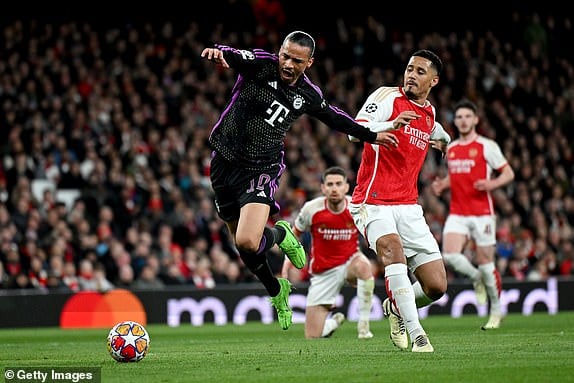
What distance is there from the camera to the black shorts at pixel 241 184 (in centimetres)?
1011

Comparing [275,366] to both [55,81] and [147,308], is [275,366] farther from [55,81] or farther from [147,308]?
[55,81]

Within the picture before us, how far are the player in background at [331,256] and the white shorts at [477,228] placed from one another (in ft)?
5.64

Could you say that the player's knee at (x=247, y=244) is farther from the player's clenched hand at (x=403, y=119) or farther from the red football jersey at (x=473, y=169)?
the red football jersey at (x=473, y=169)

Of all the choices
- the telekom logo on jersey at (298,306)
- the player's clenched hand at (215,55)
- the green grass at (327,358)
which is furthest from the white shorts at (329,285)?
the player's clenched hand at (215,55)

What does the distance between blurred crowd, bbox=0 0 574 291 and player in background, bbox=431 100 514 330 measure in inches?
200

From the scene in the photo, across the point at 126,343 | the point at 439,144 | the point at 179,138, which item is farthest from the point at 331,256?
the point at 179,138

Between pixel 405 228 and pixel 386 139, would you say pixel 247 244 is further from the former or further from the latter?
pixel 386 139

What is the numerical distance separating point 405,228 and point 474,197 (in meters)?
5.26

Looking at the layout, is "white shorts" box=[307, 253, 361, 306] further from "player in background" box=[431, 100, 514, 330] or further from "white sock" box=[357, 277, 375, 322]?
"player in background" box=[431, 100, 514, 330]

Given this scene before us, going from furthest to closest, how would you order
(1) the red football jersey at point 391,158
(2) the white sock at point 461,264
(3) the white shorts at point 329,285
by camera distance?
(2) the white sock at point 461,264, (3) the white shorts at point 329,285, (1) the red football jersey at point 391,158

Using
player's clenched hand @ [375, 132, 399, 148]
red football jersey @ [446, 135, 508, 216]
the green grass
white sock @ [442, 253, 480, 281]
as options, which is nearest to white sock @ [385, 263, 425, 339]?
the green grass

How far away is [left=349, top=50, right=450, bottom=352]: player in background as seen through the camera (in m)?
9.42

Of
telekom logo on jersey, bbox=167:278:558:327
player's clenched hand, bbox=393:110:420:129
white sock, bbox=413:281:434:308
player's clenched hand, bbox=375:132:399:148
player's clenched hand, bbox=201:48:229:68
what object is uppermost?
player's clenched hand, bbox=201:48:229:68

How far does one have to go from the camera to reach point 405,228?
9586mm
